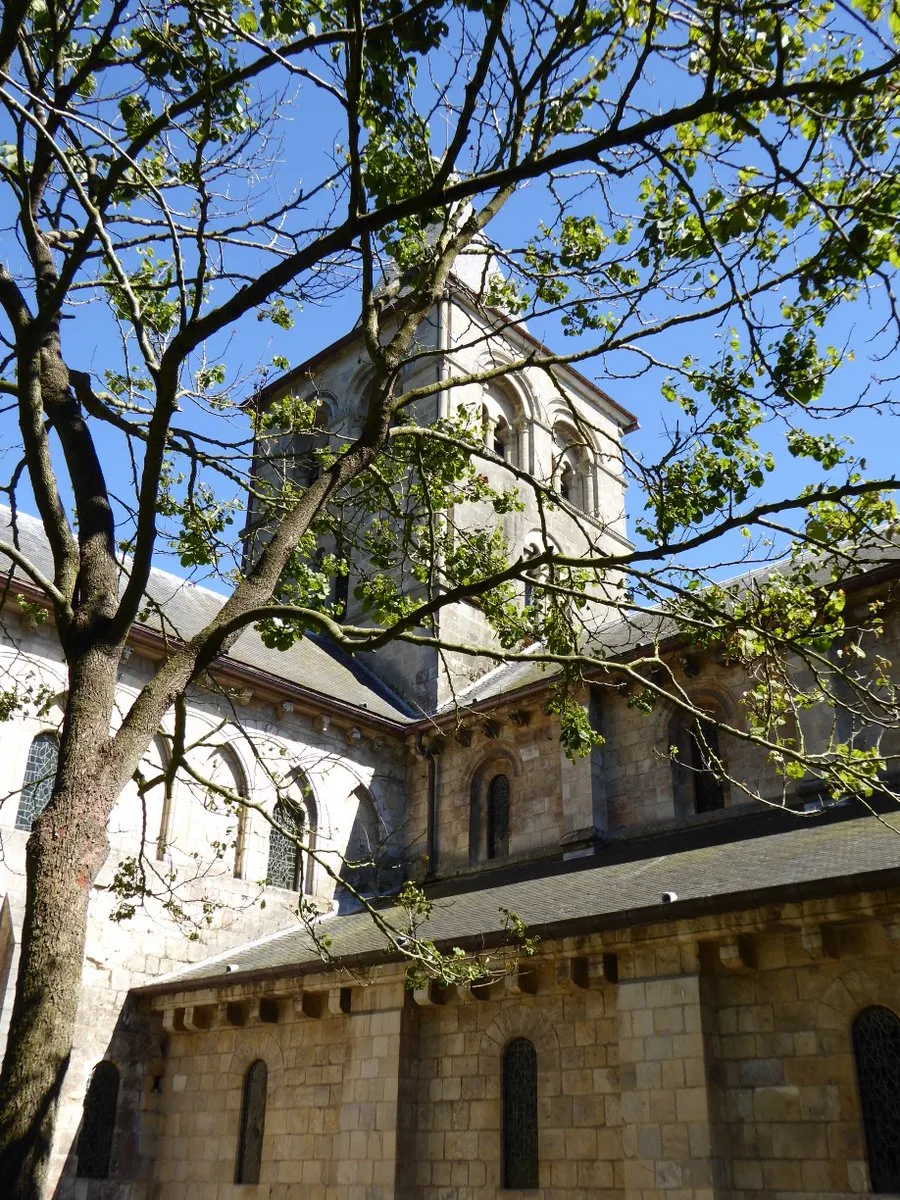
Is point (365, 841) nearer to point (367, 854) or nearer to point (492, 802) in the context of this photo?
point (367, 854)

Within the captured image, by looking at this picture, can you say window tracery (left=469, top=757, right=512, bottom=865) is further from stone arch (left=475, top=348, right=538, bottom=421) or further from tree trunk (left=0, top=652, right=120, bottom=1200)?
tree trunk (left=0, top=652, right=120, bottom=1200)

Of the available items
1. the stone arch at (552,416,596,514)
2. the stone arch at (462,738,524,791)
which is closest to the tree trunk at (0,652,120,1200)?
the stone arch at (462,738,524,791)

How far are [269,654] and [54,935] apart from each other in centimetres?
1360

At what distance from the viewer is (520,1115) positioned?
10.4 metres

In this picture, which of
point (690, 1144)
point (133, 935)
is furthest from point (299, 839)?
point (133, 935)

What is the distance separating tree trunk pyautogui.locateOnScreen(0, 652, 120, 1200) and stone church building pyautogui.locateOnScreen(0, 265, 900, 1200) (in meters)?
1.02

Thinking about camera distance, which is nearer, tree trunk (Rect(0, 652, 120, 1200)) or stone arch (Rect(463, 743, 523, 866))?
tree trunk (Rect(0, 652, 120, 1200))

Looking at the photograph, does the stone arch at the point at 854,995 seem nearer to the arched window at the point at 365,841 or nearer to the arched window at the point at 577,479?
the arched window at the point at 365,841

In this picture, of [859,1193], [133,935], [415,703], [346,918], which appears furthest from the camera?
[415,703]

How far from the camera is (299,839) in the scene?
7.38 metres

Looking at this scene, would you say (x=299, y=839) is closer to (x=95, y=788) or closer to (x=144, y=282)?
(x=95, y=788)

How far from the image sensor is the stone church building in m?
8.59

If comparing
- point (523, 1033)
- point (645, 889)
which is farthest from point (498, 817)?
point (645, 889)

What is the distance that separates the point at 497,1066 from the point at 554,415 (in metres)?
18.6
